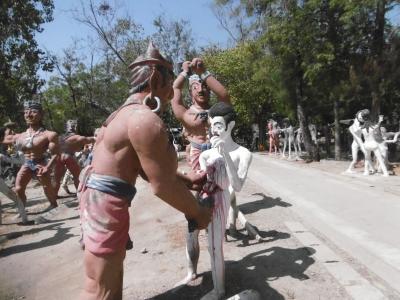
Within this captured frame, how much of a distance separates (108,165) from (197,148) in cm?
272

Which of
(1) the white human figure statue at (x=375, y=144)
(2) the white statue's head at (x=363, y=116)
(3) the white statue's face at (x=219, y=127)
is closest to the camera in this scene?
(3) the white statue's face at (x=219, y=127)

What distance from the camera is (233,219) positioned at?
16.9 ft

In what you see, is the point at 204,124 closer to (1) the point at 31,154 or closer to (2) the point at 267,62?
(1) the point at 31,154

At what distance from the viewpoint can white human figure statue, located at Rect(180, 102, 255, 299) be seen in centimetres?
320

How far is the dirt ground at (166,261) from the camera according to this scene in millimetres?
3631

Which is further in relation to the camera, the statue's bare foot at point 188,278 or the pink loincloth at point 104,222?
the statue's bare foot at point 188,278

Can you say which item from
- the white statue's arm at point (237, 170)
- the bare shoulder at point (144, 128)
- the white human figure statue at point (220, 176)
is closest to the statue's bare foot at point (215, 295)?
the white human figure statue at point (220, 176)

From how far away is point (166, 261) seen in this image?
457cm

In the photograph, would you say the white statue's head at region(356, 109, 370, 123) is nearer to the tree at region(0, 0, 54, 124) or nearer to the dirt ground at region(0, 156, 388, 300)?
the dirt ground at region(0, 156, 388, 300)

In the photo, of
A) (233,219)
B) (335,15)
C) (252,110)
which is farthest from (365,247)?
(252,110)

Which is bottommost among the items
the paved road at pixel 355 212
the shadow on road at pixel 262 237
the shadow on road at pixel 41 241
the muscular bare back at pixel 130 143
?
the shadow on road at pixel 41 241

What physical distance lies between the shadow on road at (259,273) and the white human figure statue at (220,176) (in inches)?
6.7

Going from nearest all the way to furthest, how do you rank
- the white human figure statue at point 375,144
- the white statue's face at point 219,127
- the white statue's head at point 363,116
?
1. the white statue's face at point 219,127
2. the white human figure statue at point 375,144
3. the white statue's head at point 363,116

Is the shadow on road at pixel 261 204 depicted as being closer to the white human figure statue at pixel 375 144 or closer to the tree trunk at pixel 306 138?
the white human figure statue at pixel 375 144
